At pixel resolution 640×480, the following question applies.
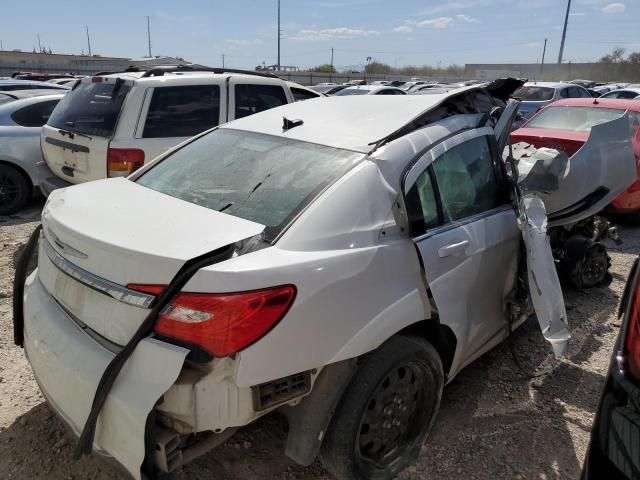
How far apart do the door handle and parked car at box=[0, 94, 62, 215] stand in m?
6.14

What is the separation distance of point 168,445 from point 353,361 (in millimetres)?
778

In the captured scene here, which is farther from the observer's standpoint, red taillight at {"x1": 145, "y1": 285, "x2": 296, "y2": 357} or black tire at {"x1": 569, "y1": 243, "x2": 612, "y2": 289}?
black tire at {"x1": 569, "y1": 243, "x2": 612, "y2": 289}

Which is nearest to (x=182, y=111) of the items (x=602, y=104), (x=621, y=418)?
(x=621, y=418)

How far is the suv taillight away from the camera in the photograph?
1753 mm

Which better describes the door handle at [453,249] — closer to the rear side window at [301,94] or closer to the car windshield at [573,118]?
the rear side window at [301,94]

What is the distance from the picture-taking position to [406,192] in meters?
2.36

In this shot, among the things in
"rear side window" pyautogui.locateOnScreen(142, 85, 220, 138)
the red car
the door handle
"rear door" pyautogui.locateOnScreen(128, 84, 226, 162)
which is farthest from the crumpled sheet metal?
"rear side window" pyautogui.locateOnScreen(142, 85, 220, 138)

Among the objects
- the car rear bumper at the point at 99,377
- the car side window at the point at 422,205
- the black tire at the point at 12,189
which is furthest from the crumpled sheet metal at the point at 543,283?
the black tire at the point at 12,189

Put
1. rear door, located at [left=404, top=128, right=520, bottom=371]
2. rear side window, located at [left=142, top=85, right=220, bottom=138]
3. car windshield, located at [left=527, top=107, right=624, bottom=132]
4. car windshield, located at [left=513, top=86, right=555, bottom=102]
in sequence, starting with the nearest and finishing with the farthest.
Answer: rear door, located at [left=404, top=128, right=520, bottom=371], rear side window, located at [left=142, top=85, right=220, bottom=138], car windshield, located at [left=527, top=107, right=624, bottom=132], car windshield, located at [left=513, top=86, right=555, bottom=102]

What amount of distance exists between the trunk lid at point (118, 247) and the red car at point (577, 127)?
513 cm

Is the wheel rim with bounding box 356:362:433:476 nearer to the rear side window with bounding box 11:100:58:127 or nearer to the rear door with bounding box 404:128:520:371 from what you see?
the rear door with bounding box 404:128:520:371

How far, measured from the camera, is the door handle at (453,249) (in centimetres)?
244

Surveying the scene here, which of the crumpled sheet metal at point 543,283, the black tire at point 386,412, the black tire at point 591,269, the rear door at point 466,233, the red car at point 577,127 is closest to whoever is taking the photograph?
the black tire at point 386,412

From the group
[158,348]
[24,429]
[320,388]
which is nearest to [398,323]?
[320,388]
